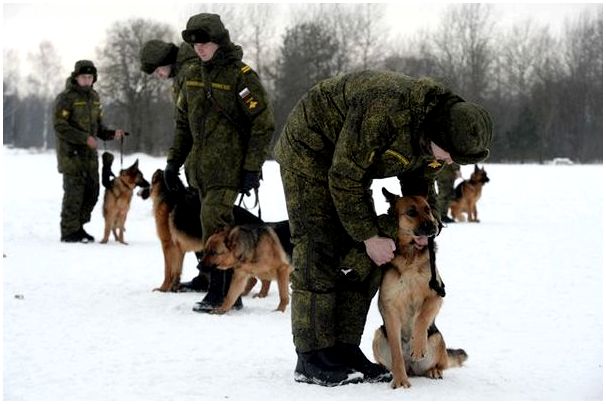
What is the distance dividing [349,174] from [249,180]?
2.63 meters

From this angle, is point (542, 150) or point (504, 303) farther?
point (542, 150)

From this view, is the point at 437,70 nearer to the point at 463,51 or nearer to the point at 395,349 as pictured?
the point at 463,51

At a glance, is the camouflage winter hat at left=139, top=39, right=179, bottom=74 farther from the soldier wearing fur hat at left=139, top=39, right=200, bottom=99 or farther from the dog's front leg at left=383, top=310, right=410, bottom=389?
the dog's front leg at left=383, top=310, right=410, bottom=389

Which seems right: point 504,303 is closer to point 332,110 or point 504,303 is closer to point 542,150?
point 332,110

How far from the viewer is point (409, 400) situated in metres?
3.95

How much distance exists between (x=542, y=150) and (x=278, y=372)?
149 feet

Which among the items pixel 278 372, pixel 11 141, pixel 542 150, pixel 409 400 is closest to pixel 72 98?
pixel 278 372

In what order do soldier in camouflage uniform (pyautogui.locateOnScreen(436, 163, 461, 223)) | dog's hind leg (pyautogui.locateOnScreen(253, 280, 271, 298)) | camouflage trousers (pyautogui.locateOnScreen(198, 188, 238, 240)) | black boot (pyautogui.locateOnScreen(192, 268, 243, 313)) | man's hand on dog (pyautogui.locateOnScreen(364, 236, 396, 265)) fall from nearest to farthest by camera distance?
man's hand on dog (pyautogui.locateOnScreen(364, 236, 396, 265)), camouflage trousers (pyautogui.locateOnScreen(198, 188, 238, 240)), black boot (pyautogui.locateOnScreen(192, 268, 243, 313)), dog's hind leg (pyautogui.locateOnScreen(253, 280, 271, 298)), soldier in camouflage uniform (pyautogui.locateOnScreen(436, 163, 461, 223))

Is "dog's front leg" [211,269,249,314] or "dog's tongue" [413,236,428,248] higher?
"dog's tongue" [413,236,428,248]

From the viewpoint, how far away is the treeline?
129ft

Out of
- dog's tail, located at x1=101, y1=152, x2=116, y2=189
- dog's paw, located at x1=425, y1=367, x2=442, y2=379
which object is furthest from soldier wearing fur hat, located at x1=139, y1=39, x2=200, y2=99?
dog's tail, located at x1=101, y1=152, x2=116, y2=189

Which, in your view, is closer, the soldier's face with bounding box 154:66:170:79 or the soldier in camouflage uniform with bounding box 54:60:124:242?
the soldier's face with bounding box 154:66:170:79

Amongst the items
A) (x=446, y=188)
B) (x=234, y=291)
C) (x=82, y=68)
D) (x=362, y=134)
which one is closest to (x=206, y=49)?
(x=234, y=291)

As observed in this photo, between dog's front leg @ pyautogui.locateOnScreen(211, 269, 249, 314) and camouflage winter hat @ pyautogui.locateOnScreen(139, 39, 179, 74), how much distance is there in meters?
2.11
